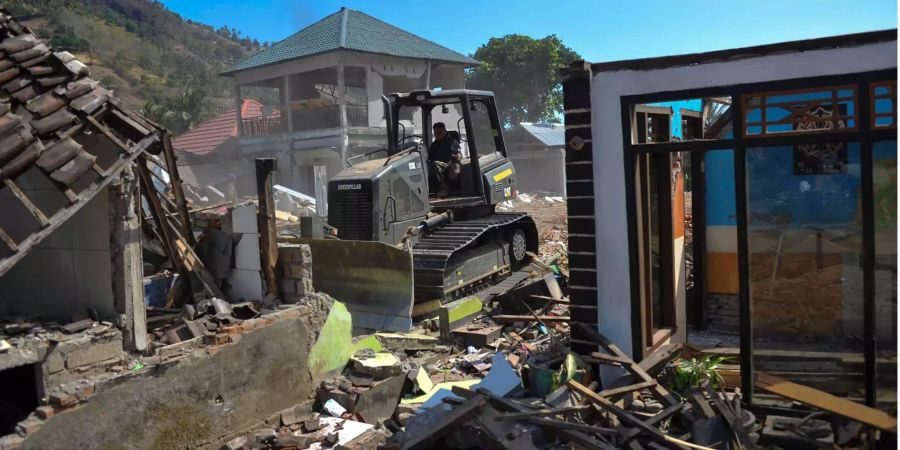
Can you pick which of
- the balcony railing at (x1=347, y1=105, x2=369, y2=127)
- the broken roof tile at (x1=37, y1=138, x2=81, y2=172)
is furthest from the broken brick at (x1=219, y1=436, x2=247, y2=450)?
the balcony railing at (x1=347, y1=105, x2=369, y2=127)

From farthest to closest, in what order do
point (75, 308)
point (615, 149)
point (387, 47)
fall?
point (387, 47) < point (75, 308) < point (615, 149)

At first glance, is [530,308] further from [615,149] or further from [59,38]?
[59,38]

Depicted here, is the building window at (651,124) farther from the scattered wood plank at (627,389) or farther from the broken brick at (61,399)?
the broken brick at (61,399)

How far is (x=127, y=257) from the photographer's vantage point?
16.4ft

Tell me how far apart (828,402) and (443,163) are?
6934 mm

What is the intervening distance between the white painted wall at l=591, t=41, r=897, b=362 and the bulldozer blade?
297 centimetres

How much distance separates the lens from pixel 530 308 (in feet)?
27.0

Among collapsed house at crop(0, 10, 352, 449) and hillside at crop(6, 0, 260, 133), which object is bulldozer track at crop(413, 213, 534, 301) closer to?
collapsed house at crop(0, 10, 352, 449)

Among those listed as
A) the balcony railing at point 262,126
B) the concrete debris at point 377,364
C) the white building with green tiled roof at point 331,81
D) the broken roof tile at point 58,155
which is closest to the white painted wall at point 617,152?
the concrete debris at point 377,364

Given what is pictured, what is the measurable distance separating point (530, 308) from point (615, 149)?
11.5 feet

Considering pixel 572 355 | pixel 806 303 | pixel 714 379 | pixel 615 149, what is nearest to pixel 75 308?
pixel 572 355

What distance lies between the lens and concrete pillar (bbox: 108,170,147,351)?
496cm

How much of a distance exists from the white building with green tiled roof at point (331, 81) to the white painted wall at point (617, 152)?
16.8m

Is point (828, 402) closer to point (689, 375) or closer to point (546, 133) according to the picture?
point (689, 375)
